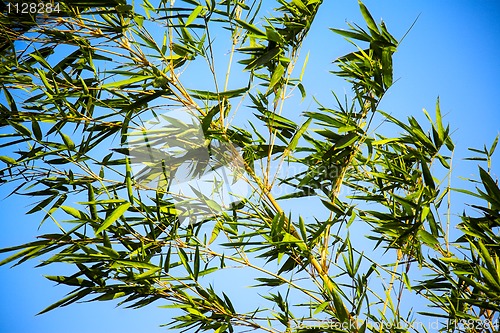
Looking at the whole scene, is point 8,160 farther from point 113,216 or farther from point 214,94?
point 214,94

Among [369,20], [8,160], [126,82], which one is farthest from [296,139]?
[8,160]

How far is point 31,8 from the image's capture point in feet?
7.15

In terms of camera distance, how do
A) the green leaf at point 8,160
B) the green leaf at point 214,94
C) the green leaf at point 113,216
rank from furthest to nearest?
the green leaf at point 8,160 → the green leaf at point 214,94 → the green leaf at point 113,216

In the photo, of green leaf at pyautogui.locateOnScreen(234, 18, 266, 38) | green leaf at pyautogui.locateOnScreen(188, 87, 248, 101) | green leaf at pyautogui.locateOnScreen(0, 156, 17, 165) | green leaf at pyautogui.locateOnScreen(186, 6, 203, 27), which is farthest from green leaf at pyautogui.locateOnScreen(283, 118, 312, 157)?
green leaf at pyautogui.locateOnScreen(0, 156, 17, 165)

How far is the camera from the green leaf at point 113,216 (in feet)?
6.27

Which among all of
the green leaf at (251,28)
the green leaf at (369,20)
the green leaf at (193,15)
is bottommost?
the green leaf at (369,20)

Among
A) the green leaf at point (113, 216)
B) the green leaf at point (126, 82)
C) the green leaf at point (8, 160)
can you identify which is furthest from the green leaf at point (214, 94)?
the green leaf at point (8, 160)

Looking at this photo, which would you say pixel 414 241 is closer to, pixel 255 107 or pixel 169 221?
pixel 255 107

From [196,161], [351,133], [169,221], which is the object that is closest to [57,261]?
[169,221]

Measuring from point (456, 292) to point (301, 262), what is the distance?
0.67 m

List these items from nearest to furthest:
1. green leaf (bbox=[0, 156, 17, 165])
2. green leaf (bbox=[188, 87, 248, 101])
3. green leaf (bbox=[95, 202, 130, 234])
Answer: green leaf (bbox=[95, 202, 130, 234])
green leaf (bbox=[188, 87, 248, 101])
green leaf (bbox=[0, 156, 17, 165])

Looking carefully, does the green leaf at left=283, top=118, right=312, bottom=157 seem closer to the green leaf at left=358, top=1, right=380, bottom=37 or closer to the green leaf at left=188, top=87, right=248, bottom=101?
the green leaf at left=188, top=87, right=248, bottom=101

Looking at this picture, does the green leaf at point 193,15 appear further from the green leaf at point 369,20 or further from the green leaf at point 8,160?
the green leaf at point 8,160

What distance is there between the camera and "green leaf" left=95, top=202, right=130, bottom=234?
1.91m
